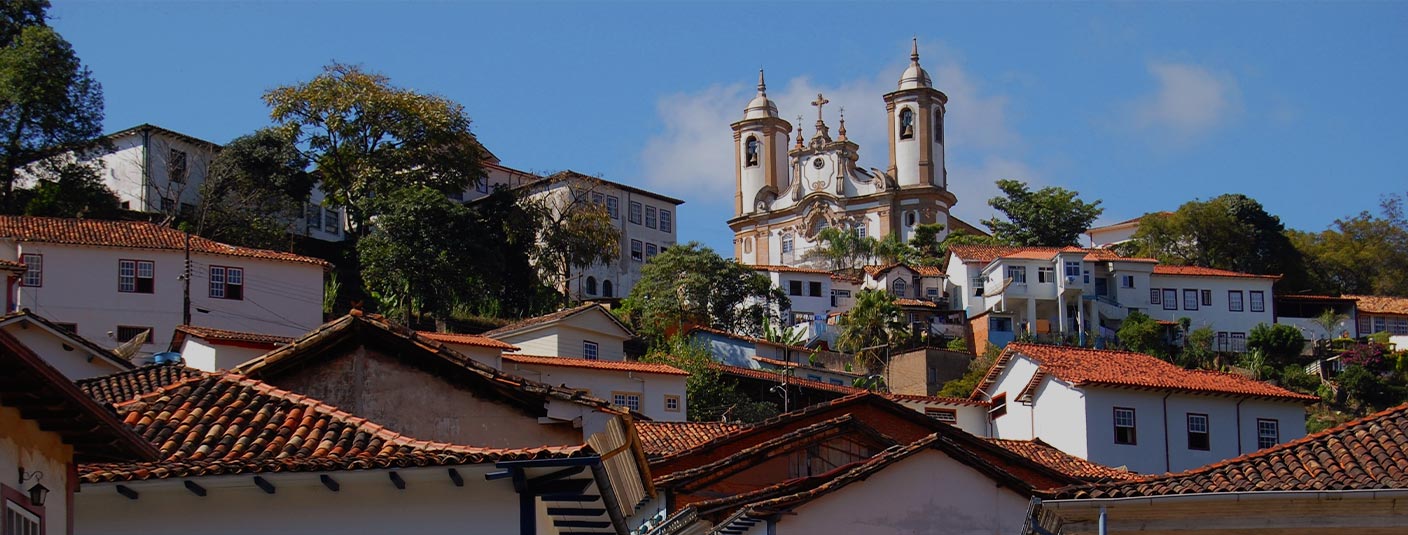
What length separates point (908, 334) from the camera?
8700 centimetres

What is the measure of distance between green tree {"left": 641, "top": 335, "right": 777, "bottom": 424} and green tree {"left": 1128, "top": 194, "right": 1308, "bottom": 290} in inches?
1778

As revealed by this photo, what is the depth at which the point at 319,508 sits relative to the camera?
14781mm

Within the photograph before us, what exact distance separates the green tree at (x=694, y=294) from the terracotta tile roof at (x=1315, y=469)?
Result: 206ft

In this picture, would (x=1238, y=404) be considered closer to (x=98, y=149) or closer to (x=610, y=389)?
(x=610, y=389)

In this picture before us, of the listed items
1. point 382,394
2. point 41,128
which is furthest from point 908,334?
point 382,394

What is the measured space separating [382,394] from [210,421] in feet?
12.7

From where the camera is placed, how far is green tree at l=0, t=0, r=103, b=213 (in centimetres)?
7206

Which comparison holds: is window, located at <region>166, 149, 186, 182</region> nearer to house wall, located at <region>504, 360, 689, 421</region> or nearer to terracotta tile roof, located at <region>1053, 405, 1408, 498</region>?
house wall, located at <region>504, 360, 689, 421</region>

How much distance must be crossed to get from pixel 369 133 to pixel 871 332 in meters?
24.0

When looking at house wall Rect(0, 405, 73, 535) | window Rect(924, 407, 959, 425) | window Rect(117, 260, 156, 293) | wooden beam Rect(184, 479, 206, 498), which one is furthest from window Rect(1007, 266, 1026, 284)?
house wall Rect(0, 405, 73, 535)

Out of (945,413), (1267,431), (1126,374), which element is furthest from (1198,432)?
(945,413)

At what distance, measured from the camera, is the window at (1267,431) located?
170 feet

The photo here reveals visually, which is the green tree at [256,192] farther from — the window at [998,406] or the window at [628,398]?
the window at [998,406]

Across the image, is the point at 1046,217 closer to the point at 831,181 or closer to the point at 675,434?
the point at 831,181
